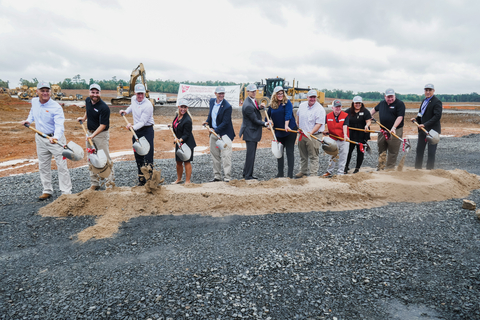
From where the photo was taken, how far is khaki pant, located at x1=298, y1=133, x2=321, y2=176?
20.1 ft

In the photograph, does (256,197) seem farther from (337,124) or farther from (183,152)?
(337,124)

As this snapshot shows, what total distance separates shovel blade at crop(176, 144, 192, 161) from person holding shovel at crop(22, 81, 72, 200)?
1.99 meters

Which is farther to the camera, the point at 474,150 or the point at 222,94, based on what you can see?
the point at 474,150

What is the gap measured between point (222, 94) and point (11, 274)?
4191mm

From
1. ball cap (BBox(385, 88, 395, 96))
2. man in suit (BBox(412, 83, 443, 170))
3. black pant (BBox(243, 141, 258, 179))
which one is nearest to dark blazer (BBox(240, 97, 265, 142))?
black pant (BBox(243, 141, 258, 179))

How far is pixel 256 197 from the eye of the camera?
4938 mm

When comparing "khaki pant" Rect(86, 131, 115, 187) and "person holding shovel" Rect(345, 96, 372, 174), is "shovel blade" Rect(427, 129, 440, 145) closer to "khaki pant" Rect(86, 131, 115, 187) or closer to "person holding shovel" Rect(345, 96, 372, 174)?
"person holding shovel" Rect(345, 96, 372, 174)

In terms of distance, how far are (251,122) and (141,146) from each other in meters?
2.14

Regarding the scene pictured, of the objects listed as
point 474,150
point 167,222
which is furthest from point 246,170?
point 474,150

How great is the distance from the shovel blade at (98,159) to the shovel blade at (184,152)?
51.1 inches

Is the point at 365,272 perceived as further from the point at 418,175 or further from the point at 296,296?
the point at 418,175

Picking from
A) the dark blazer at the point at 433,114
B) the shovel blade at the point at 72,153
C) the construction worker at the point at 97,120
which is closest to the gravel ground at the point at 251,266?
the shovel blade at the point at 72,153

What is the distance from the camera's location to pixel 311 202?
16.1 feet

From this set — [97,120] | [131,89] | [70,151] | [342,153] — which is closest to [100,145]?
[97,120]
